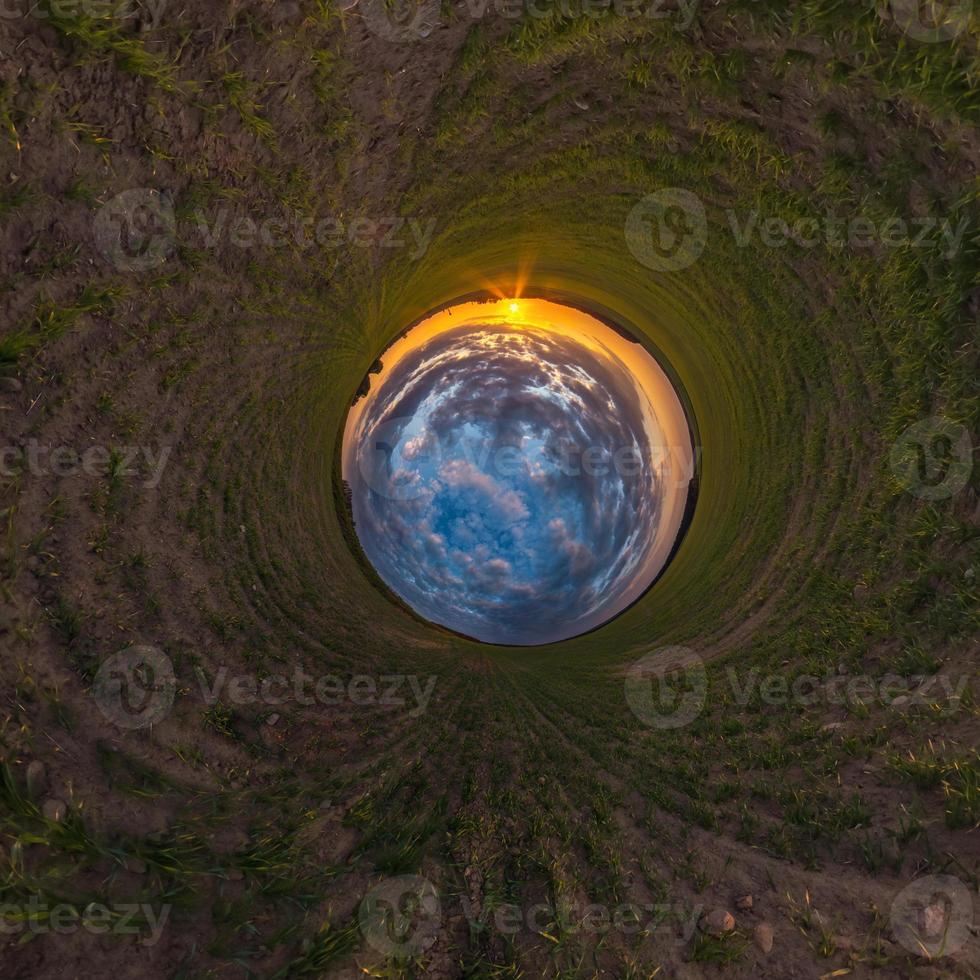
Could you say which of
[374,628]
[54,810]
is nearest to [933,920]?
[54,810]

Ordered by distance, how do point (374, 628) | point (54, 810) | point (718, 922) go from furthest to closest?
1. point (374, 628)
2. point (718, 922)
3. point (54, 810)

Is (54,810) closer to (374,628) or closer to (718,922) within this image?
(718,922)

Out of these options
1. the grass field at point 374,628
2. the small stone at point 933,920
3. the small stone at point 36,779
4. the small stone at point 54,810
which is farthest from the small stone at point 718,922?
the small stone at point 36,779

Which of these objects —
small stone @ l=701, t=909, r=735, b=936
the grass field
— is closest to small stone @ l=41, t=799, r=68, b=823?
the grass field

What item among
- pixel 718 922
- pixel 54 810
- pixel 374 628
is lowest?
pixel 54 810

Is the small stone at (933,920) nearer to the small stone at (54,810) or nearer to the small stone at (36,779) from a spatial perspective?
the small stone at (54,810)

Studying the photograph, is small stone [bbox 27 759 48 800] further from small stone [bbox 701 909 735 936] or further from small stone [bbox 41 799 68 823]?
small stone [bbox 701 909 735 936]

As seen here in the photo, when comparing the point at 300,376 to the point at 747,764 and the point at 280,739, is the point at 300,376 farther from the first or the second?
the point at 747,764

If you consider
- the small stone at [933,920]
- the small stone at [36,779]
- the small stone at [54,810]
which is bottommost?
the small stone at [54,810]
